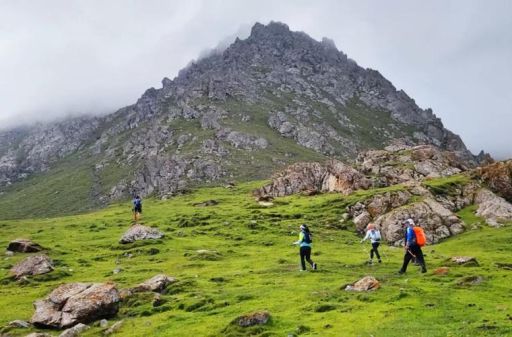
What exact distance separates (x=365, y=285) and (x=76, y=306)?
62.4 feet

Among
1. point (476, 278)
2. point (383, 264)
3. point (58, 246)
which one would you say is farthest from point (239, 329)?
point (58, 246)

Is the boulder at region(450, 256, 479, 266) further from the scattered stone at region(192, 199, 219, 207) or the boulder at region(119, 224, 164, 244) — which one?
the scattered stone at region(192, 199, 219, 207)

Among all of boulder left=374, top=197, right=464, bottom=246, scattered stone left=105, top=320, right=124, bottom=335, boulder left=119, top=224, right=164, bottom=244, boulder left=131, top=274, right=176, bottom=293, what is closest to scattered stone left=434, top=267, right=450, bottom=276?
boulder left=131, top=274, right=176, bottom=293

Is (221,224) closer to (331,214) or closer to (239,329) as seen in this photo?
(331,214)

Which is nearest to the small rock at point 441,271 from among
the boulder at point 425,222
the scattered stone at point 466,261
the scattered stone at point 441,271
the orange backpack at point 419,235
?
the scattered stone at point 441,271

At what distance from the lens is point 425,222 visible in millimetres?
65625

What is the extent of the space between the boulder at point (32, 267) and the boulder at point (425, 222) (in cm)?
3929

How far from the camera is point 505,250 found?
5191 centimetres

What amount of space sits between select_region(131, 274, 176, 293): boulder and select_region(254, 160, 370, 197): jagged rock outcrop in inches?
2482

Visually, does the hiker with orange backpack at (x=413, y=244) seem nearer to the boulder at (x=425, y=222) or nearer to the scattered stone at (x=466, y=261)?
the scattered stone at (x=466, y=261)

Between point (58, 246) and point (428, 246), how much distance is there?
1862 inches

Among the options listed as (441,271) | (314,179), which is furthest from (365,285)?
(314,179)

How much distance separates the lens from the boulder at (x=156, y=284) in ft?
136

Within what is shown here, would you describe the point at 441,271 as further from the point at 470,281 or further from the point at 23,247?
the point at 23,247
